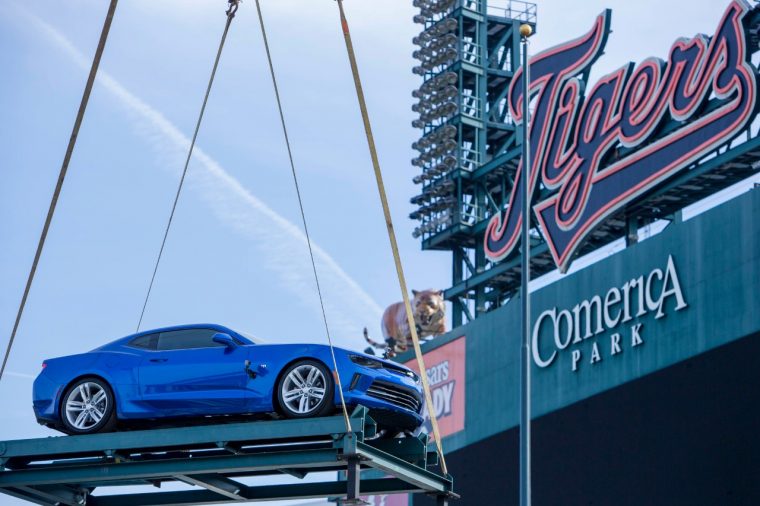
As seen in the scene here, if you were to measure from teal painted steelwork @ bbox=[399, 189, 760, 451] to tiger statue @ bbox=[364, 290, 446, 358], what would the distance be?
446 cm

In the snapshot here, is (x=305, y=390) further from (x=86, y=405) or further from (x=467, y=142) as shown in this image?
(x=467, y=142)

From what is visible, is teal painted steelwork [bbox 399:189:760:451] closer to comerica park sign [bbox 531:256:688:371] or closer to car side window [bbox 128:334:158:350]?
comerica park sign [bbox 531:256:688:371]

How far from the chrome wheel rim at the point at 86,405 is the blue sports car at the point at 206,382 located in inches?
0.5

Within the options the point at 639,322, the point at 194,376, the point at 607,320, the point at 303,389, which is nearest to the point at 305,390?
the point at 303,389

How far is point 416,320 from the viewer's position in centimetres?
5481

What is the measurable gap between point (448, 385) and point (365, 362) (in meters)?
34.3

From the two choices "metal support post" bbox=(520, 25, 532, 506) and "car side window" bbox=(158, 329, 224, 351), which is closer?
"car side window" bbox=(158, 329, 224, 351)

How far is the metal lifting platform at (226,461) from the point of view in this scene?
54.5 ft

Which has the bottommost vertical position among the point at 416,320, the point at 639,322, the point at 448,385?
the point at 639,322

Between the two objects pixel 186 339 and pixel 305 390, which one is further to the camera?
pixel 186 339

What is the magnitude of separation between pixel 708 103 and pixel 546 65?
31.5ft

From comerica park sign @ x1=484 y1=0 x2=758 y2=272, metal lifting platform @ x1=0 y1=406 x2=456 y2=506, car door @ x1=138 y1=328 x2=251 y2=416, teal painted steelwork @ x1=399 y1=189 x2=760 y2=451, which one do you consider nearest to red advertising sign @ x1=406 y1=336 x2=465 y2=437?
teal painted steelwork @ x1=399 y1=189 x2=760 y2=451

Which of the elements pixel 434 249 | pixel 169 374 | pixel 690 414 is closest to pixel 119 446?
pixel 169 374

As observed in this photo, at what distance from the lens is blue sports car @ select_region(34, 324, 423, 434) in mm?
17594
